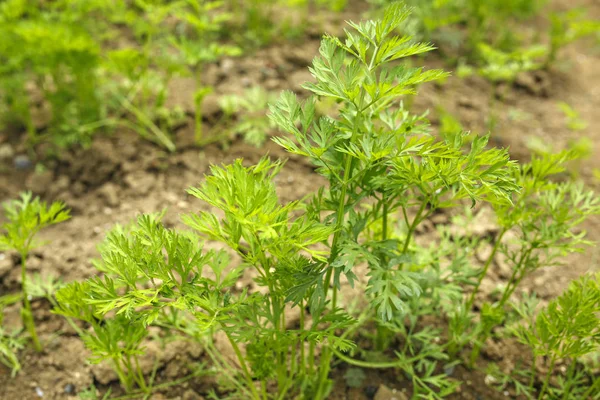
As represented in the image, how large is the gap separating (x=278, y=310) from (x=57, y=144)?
2.01 meters

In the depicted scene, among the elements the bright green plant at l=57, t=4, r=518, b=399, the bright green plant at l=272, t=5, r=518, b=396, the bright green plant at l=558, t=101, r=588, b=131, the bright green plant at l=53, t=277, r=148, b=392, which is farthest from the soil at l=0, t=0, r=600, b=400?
the bright green plant at l=272, t=5, r=518, b=396

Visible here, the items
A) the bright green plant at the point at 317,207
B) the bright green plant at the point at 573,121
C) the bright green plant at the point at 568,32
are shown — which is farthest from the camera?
the bright green plant at the point at 568,32

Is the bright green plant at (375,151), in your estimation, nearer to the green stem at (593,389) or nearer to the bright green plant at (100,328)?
the bright green plant at (100,328)

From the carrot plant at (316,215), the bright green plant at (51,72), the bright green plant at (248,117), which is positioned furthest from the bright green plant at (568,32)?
the bright green plant at (51,72)

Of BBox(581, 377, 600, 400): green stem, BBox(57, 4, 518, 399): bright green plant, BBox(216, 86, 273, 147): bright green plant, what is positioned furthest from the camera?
BBox(216, 86, 273, 147): bright green plant

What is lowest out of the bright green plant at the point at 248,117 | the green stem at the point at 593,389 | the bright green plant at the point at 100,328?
the green stem at the point at 593,389

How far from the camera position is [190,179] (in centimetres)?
296

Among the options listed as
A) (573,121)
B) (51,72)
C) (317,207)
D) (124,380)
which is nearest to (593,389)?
(317,207)

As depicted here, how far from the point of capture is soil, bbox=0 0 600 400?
2.14m

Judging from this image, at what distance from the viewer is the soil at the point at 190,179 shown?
214 cm

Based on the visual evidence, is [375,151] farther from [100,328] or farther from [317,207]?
[100,328]

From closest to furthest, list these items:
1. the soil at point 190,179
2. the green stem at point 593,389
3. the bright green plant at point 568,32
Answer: the green stem at point 593,389 < the soil at point 190,179 < the bright green plant at point 568,32

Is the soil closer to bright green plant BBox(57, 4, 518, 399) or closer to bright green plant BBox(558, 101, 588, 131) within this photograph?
bright green plant BBox(558, 101, 588, 131)

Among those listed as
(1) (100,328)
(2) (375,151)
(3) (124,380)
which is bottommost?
(3) (124,380)
